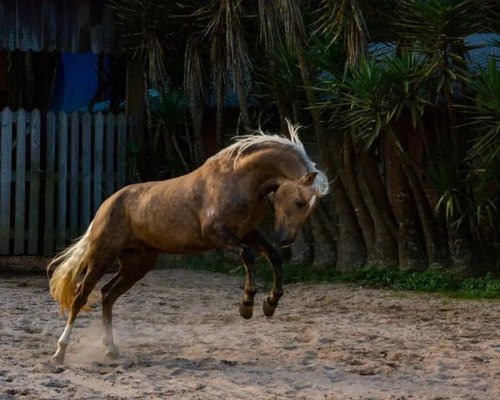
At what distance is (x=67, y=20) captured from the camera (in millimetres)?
16719

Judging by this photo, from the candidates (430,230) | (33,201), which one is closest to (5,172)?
(33,201)

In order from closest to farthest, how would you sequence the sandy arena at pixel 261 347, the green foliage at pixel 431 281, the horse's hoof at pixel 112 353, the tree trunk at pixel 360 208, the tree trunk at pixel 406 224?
the sandy arena at pixel 261 347
the horse's hoof at pixel 112 353
the green foliage at pixel 431 281
the tree trunk at pixel 406 224
the tree trunk at pixel 360 208

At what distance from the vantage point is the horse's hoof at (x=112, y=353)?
927 centimetres

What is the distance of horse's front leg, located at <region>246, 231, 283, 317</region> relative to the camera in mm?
8562

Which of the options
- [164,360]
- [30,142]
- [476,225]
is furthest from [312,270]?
[164,360]

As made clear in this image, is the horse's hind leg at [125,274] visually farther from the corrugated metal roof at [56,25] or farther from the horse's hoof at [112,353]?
the corrugated metal roof at [56,25]

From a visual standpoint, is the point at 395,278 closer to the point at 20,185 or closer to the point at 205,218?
the point at 205,218

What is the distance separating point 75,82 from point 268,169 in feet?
41.6

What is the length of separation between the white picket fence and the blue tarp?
156 inches

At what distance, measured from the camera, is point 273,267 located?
8617 millimetres

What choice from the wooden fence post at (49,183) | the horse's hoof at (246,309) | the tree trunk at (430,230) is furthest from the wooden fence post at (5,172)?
the horse's hoof at (246,309)

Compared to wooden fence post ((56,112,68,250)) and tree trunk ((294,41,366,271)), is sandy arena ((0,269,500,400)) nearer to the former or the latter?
tree trunk ((294,41,366,271))

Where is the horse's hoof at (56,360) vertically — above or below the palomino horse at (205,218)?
below

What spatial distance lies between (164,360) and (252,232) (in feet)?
4.31
